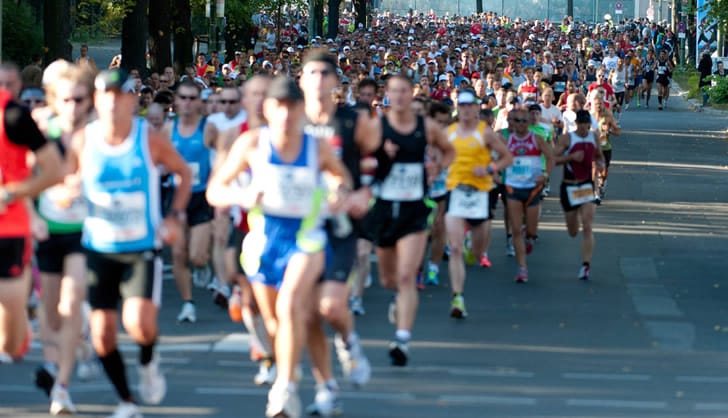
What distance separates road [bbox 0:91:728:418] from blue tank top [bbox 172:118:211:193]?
3.44ft

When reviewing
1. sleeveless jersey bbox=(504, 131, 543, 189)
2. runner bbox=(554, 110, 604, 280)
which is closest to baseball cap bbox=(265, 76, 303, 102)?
sleeveless jersey bbox=(504, 131, 543, 189)

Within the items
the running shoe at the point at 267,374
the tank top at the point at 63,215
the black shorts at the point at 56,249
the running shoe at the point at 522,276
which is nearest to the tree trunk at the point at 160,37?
the running shoe at the point at 522,276

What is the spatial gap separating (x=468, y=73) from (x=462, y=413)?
28733 millimetres

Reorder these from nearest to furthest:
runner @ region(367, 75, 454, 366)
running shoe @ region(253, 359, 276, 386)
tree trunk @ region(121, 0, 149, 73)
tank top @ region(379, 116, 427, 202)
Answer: running shoe @ region(253, 359, 276, 386)
runner @ region(367, 75, 454, 366)
tank top @ region(379, 116, 427, 202)
tree trunk @ region(121, 0, 149, 73)

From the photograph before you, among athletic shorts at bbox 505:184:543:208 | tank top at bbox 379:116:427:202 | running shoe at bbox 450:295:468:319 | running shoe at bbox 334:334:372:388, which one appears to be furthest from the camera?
athletic shorts at bbox 505:184:543:208

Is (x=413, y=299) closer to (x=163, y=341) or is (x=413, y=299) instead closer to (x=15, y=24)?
(x=163, y=341)

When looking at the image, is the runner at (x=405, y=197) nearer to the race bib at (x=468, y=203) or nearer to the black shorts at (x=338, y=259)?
the black shorts at (x=338, y=259)

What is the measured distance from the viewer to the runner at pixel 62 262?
8969 millimetres

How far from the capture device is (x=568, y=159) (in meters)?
16.1

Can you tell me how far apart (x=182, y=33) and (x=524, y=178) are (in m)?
22.1

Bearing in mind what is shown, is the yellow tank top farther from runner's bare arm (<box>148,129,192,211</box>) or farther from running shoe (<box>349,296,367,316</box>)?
runner's bare arm (<box>148,129,192,211</box>)

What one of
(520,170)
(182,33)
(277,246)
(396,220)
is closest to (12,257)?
(277,246)

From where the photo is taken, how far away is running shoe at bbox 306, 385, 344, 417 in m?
8.95

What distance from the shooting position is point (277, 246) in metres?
8.69
